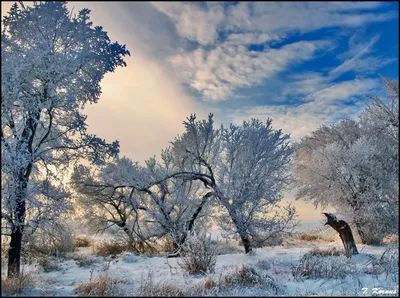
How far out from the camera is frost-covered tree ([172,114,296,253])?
13555 mm

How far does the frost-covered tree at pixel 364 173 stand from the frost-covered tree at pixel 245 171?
2.90 meters

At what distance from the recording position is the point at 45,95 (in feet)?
29.5

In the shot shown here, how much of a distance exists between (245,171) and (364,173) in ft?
17.5

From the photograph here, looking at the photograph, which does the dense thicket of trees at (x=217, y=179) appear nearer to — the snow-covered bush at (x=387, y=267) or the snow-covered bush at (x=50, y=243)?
the snow-covered bush at (x=50, y=243)

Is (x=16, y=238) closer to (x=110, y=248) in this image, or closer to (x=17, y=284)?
(x=17, y=284)

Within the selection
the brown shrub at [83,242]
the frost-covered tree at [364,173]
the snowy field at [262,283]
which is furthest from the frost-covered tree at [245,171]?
the brown shrub at [83,242]

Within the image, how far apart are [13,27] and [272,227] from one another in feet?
37.0

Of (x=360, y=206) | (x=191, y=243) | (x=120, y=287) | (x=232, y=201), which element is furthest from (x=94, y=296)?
(x=360, y=206)

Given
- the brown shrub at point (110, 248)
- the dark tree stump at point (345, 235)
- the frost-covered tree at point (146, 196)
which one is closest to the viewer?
the dark tree stump at point (345, 235)

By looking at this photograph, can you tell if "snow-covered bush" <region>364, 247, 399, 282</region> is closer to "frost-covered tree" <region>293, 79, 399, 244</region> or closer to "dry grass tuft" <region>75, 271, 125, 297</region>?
"frost-covered tree" <region>293, 79, 399, 244</region>

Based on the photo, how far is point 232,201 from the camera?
1362 cm

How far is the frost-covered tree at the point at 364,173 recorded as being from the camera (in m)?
11.6

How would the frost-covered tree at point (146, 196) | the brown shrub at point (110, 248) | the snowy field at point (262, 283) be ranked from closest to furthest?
the snowy field at point (262, 283) < the frost-covered tree at point (146, 196) < the brown shrub at point (110, 248)

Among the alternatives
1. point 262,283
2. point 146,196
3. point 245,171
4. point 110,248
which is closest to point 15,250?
point 262,283
